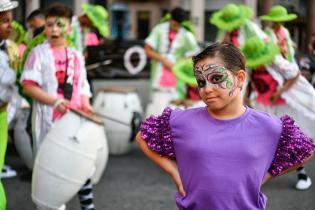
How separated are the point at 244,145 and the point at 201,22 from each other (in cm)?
2735

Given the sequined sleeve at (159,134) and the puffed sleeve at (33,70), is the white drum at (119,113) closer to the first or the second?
the puffed sleeve at (33,70)

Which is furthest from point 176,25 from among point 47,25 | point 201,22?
Answer: point 201,22

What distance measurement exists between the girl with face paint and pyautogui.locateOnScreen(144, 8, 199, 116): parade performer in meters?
4.77

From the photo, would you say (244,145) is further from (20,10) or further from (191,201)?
(20,10)

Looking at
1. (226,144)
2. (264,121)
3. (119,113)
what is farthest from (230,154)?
(119,113)

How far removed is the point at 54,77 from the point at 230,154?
7.54 ft

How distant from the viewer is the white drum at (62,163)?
417 cm

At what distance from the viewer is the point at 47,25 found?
457 centimetres

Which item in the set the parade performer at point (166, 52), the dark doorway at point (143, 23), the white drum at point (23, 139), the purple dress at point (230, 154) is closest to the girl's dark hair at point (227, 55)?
the purple dress at point (230, 154)

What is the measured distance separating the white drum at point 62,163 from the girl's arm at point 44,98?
14cm

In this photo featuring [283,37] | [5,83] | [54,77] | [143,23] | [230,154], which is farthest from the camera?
[143,23]

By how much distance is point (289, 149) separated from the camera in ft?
8.31

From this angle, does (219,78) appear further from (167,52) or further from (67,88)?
(167,52)

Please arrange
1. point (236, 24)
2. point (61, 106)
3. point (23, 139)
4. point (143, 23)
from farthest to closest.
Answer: point (143, 23)
point (236, 24)
point (23, 139)
point (61, 106)
